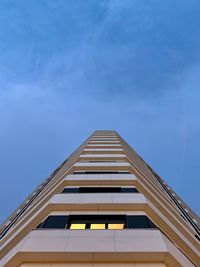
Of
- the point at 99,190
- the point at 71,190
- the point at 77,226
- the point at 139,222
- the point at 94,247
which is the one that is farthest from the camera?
the point at 99,190

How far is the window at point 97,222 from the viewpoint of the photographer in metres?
13.5

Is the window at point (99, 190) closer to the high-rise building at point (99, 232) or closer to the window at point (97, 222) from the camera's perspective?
the high-rise building at point (99, 232)

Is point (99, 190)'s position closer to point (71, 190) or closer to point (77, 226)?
point (71, 190)

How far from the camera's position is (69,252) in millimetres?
10625

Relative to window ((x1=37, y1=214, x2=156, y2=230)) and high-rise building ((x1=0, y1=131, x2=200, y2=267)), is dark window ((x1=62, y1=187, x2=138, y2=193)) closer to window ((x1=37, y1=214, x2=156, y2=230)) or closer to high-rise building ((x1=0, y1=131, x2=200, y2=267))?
high-rise building ((x1=0, y1=131, x2=200, y2=267))

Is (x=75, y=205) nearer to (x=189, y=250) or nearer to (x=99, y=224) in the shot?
(x=99, y=224)

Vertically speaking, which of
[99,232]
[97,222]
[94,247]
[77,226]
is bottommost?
[94,247]

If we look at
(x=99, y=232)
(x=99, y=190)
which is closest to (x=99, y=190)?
(x=99, y=190)

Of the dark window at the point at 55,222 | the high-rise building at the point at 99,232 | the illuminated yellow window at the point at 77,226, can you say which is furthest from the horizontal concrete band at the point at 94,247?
the illuminated yellow window at the point at 77,226

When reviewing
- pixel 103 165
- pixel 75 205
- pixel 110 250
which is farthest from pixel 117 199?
pixel 103 165

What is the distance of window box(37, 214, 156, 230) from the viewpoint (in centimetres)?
1351

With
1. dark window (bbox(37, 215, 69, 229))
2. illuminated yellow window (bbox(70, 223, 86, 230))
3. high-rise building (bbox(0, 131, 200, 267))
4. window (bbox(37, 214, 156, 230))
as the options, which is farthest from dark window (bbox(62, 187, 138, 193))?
illuminated yellow window (bbox(70, 223, 86, 230))

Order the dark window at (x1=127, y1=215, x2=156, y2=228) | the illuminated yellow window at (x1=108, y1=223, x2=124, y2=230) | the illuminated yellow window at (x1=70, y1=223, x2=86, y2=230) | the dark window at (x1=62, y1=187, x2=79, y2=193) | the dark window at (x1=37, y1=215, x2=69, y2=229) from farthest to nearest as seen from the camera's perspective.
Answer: the dark window at (x1=62, y1=187, x2=79, y2=193)
the illuminated yellow window at (x1=108, y1=223, x2=124, y2=230)
the illuminated yellow window at (x1=70, y1=223, x2=86, y2=230)
the dark window at (x1=37, y1=215, x2=69, y2=229)
the dark window at (x1=127, y1=215, x2=156, y2=228)

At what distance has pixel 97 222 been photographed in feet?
46.8
